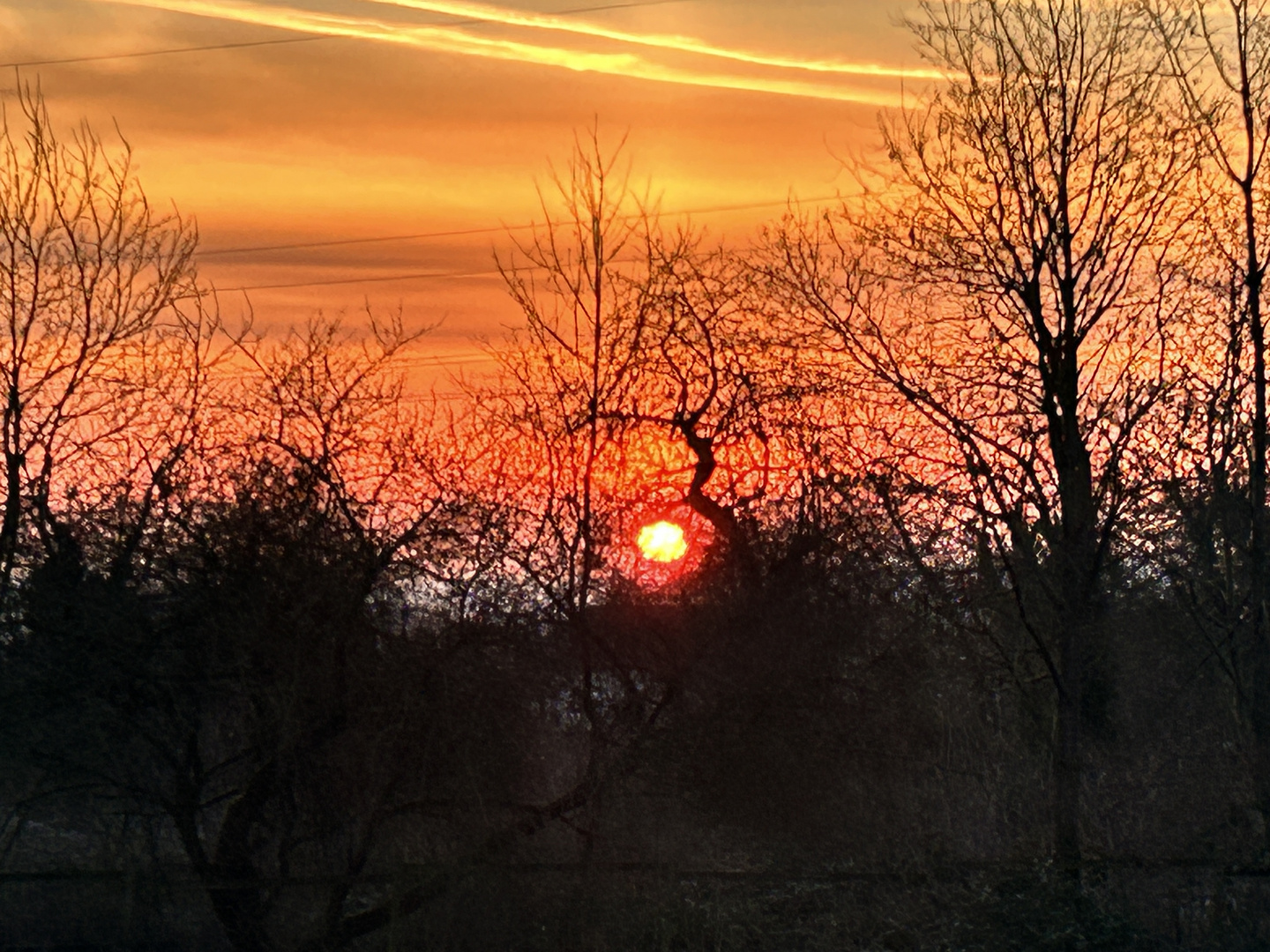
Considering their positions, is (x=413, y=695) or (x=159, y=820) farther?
(x=159, y=820)

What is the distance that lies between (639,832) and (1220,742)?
40.3 feet

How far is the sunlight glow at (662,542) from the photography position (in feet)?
38.5

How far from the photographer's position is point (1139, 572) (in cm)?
1648

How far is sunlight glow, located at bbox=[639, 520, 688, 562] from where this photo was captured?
11.7 meters

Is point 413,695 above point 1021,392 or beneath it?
beneath

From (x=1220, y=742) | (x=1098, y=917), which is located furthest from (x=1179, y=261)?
(x=1220, y=742)

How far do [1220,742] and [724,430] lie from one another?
11.6 m

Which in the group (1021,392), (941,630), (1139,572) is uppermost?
(1021,392)

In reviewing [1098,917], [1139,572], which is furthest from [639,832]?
[1139,572]

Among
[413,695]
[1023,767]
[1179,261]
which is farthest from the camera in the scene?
[1023,767]

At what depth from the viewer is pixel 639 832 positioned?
38.1 feet

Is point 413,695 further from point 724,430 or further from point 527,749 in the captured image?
point 724,430

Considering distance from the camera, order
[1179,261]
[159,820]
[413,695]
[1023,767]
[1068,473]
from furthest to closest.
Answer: [1023,767], [1179,261], [1068,473], [159,820], [413,695]

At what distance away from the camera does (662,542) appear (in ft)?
38.9
